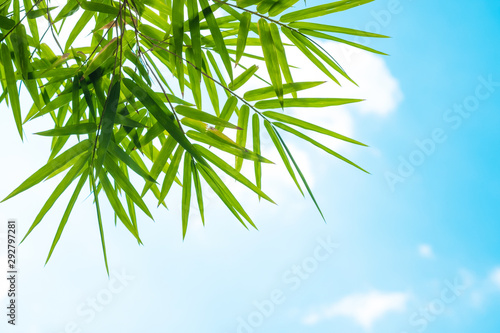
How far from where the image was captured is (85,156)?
102 cm

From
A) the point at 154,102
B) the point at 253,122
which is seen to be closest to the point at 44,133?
the point at 154,102

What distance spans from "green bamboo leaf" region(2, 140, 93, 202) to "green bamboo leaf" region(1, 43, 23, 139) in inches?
6.1

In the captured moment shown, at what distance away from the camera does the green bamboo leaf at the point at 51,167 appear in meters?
0.96

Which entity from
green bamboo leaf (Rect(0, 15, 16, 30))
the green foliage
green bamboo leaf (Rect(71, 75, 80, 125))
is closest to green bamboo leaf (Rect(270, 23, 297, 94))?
the green foliage

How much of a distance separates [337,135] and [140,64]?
0.53m

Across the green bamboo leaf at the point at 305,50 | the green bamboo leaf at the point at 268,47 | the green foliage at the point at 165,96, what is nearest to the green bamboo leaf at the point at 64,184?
the green foliage at the point at 165,96

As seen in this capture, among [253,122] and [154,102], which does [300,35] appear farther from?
[154,102]

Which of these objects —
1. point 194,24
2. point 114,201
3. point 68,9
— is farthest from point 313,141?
point 68,9

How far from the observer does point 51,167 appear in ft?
3.21

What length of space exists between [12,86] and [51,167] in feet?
0.75

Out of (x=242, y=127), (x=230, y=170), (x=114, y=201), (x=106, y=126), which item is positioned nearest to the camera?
(x=106, y=126)

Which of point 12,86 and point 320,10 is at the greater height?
point 320,10

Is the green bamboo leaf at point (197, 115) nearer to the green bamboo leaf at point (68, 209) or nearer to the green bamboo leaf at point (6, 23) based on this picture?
the green bamboo leaf at point (68, 209)

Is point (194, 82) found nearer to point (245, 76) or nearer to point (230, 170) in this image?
point (245, 76)
